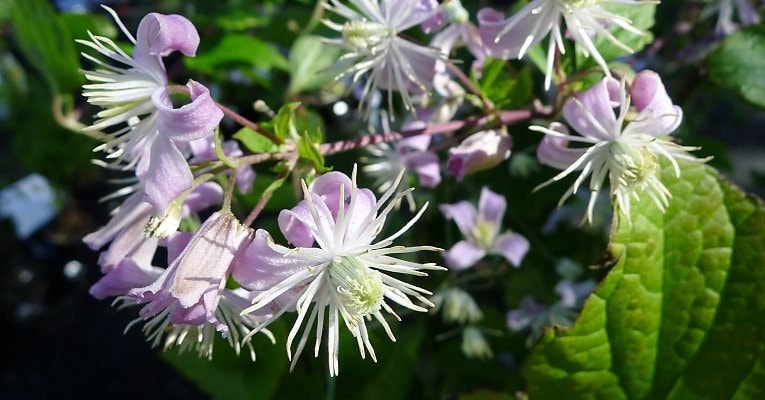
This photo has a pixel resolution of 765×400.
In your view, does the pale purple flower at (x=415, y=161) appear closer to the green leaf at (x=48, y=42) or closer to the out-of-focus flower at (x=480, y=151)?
the out-of-focus flower at (x=480, y=151)

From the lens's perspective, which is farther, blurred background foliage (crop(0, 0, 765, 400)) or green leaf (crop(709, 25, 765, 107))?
blurred background foliage (crop(0, 0, 765, 400))

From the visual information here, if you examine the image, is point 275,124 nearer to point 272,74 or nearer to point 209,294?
point 209,294

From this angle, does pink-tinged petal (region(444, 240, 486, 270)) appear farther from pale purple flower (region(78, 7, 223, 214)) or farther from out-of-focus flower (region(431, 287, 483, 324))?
pale purple flower (region(78, 7, 223, 214))

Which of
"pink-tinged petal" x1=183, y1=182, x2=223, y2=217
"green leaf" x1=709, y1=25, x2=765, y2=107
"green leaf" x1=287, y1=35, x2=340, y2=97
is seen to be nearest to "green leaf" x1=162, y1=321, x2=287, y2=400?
"pink-tinged petal" x1=183, y1=182, x2=223, y2=217

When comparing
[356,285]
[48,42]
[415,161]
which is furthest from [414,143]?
[48,42]

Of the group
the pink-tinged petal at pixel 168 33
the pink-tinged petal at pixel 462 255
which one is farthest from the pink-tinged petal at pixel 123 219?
the pink-tinged petal at pixel 462 255

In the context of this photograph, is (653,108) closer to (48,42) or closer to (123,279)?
(123,279)
